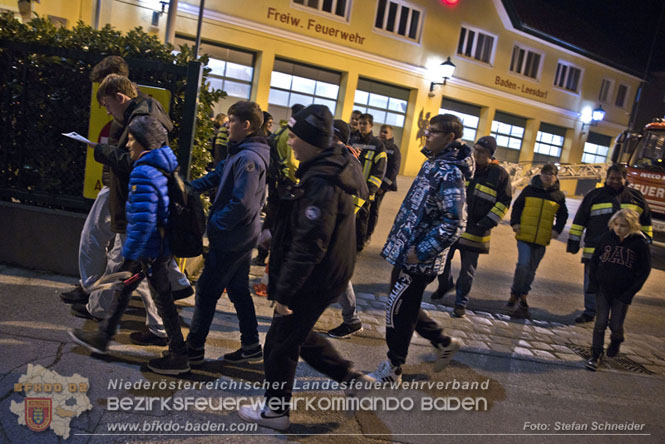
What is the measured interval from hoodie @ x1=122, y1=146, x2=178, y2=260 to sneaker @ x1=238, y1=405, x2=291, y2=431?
1246mm

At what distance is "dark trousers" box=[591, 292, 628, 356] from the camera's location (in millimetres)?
4840

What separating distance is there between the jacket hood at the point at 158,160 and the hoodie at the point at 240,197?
1.35 ft

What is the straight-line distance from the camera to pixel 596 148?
2680 cm

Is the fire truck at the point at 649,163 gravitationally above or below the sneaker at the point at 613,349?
above

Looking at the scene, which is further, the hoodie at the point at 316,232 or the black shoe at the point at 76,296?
the black shoe at the point at 76,296

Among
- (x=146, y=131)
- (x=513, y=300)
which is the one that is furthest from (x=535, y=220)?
(x=146, y=131)

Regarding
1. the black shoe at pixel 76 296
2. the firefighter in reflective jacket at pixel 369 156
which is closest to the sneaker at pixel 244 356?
the black shoe at pixel 76 296

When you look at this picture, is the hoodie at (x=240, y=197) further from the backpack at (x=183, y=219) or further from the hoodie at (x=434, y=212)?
the hoodie at (x=434, y=212)

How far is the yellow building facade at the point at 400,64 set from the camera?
15.4 m

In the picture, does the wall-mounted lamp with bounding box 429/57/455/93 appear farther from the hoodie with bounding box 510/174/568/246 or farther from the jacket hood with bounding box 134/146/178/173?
the jacket hood with bounding box 134/146/178/173

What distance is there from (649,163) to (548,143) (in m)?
11.4

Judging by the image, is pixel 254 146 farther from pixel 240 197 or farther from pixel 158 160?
pixel 158 160

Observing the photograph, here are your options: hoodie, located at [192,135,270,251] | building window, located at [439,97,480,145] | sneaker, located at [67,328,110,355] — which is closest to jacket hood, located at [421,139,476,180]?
hoodie, located at [192,135,270,251]

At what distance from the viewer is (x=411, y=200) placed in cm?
376
